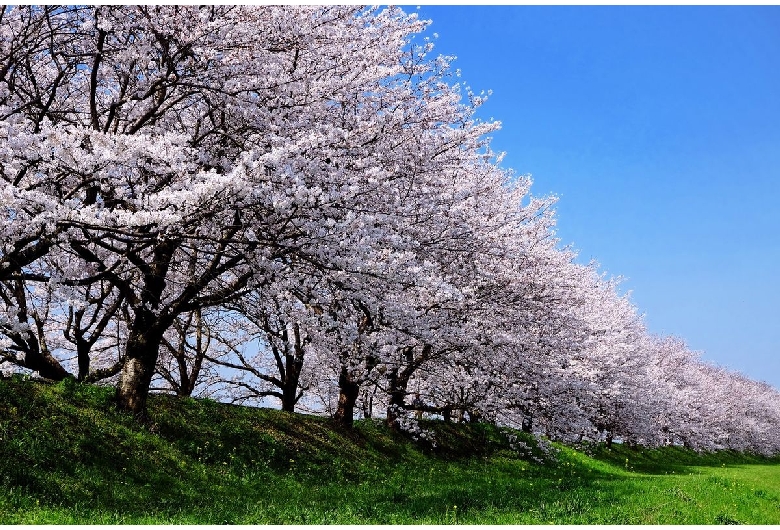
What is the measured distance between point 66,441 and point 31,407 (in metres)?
1.44

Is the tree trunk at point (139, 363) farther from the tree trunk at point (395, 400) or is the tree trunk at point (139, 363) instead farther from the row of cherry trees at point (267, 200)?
the tree trunk at point (395, 400)

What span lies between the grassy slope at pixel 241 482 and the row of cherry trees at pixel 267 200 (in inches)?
65.9

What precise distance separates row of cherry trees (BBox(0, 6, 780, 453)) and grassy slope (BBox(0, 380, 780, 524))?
1.67m

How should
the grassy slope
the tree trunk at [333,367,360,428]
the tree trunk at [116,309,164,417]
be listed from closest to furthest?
the grassy slope < the tree trunk at [116,309,164,417] < the tree trunk at [333,367,360,428]

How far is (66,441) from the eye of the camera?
11805 millimetres

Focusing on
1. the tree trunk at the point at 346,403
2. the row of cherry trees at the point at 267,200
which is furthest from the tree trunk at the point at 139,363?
the tree trunk at the point at 346,403

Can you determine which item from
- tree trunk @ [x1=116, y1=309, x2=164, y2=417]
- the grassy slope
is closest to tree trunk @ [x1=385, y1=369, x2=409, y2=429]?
the grassy slope

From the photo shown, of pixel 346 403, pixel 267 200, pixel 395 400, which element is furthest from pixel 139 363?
pixel 395 400

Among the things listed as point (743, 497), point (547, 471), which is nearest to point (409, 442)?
point (547, 471)

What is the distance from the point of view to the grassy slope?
996cm

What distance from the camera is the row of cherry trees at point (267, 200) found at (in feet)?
32.8

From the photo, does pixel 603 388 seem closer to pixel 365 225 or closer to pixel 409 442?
pixel 409 442

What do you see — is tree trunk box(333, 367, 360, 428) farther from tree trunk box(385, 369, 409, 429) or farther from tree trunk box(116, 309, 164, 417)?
tree trunk box(116, 309, 164, 417)

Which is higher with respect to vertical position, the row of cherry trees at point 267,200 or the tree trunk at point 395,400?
the row of cherry trees at point 267,200
